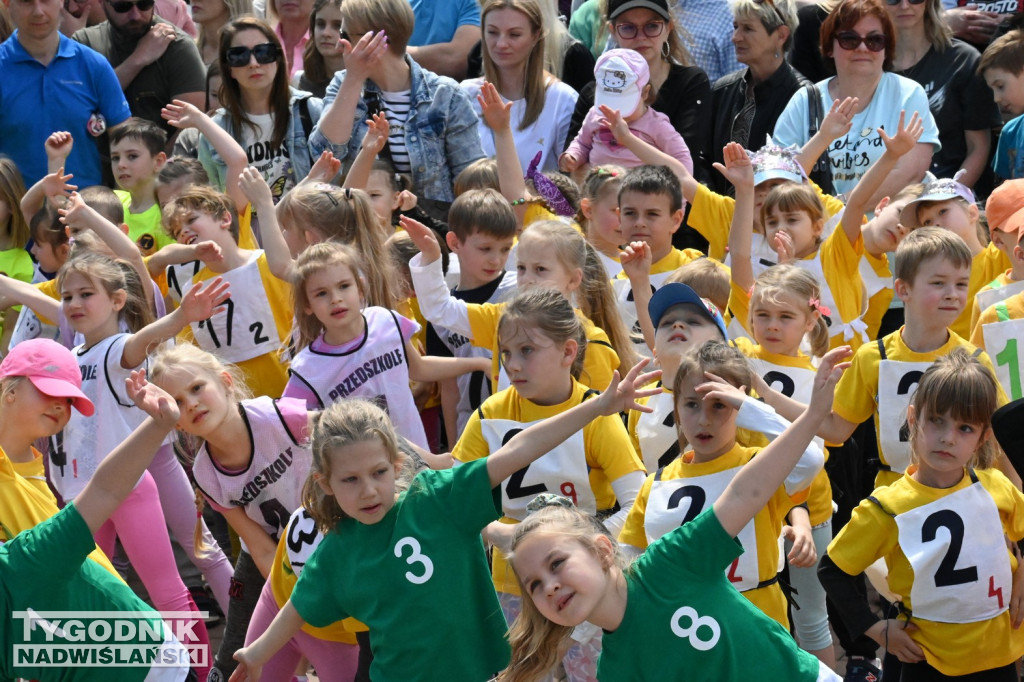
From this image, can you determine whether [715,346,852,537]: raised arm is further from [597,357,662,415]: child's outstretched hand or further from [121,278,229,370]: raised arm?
[121,278,229,370]: raised arm

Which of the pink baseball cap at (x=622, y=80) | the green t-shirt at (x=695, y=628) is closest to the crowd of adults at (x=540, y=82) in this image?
the pink baseball cap at (x=622, y=80)

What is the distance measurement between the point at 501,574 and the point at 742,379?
1157 millimetres

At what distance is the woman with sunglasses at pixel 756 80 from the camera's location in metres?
7.10

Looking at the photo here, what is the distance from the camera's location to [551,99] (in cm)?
738

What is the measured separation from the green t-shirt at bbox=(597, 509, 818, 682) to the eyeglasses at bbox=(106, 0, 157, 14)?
6.14 m

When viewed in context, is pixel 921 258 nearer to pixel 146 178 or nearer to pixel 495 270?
pixel 495 270

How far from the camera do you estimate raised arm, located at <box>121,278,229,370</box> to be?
5109 millimetres

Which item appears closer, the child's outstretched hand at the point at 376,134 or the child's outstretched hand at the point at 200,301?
the child's outstretched hand at the point at 200,301

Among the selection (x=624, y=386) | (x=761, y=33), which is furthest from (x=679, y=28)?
(x=624, y=386)

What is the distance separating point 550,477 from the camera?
4375mm

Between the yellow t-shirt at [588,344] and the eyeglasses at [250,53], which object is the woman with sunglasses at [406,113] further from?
the yellow t-shirt at [588,344]

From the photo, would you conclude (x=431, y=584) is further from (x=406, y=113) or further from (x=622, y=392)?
(x=406, y=113)

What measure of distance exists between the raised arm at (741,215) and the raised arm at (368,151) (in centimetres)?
181

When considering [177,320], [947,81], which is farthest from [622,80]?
[177,320]
